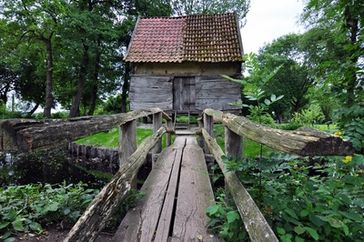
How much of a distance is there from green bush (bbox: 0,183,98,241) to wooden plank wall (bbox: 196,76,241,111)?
1159cm

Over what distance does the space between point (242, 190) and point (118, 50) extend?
21.0 meters

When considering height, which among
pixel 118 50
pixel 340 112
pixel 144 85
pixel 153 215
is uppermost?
pixel 118 50

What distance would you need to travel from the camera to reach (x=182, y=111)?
46.3ft

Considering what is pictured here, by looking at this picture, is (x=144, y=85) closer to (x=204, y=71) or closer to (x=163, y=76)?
(x=163, y=76)

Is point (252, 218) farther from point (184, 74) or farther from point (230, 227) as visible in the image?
point (184, 74)

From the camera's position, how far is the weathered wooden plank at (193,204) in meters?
2.02

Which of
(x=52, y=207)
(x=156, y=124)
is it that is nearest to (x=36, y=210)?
(x=52, y=207)

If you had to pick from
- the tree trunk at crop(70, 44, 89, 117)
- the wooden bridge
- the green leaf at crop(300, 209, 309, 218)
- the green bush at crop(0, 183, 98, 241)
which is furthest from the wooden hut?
the green leaf at crop(300, 209, 309, 218)

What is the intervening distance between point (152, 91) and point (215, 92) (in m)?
3.13

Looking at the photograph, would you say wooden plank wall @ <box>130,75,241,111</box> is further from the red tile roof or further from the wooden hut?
the red tile roof

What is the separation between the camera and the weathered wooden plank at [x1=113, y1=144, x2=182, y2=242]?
→ 6.46ft

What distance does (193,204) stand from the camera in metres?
2.54

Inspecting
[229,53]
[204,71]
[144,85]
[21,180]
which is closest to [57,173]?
[21,180]

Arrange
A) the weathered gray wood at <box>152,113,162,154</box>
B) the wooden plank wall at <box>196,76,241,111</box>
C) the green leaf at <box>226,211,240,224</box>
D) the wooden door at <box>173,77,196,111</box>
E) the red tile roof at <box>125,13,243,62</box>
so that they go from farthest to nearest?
the wooden door at <box>173,77,196,111</box> → the wooden plank wall at <box>196,76,241,111</box> → the red tile roof at <box>125,13,243,62</box> → the weathered gray wood at <box>152,113,162,154</box> → the green leaf at <box>226,211,240,224</box>
